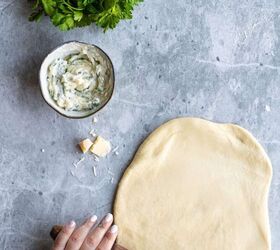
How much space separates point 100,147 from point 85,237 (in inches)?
9.8

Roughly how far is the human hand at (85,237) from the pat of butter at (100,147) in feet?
0.59

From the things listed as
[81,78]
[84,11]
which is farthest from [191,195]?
[84,11]

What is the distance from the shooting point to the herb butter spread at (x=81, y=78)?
58.7 inches

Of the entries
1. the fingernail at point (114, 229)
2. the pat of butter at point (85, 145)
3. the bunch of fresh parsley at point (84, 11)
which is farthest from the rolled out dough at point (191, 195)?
the bunch of fresh parsley at point (84, 11)

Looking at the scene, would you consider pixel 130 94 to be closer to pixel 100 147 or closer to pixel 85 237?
pixel 100 147

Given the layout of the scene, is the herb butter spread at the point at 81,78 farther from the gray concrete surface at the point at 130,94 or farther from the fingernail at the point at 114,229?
the fingernail at the point at 114,229

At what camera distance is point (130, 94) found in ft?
5.20

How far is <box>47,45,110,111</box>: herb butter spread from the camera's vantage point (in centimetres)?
149

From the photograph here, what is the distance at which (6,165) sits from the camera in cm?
154

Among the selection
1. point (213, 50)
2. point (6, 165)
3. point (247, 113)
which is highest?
point (213, 50)

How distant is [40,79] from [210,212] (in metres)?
0.59

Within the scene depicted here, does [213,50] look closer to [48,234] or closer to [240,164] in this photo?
[240,164]

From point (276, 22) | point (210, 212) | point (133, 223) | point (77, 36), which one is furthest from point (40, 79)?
point (276, 22)

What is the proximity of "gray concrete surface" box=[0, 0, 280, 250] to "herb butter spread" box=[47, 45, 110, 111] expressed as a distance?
76mm
